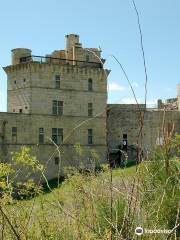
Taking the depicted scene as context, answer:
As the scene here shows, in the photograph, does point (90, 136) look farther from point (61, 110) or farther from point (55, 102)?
point (55, 102)

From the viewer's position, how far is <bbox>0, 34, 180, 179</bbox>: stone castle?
114ft

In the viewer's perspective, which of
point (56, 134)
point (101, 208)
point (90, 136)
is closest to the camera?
point (101, 208)

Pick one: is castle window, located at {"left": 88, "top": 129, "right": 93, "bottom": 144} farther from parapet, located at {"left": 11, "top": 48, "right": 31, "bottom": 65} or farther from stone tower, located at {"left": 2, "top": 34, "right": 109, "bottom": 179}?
parapet, located at {"left": 11, "top": 48, "right": 31, "bottom": 65}

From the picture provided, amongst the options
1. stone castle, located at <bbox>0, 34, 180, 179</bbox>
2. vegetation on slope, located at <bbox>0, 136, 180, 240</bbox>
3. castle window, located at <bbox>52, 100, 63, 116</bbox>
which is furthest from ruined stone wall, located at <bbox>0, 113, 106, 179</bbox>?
vegetation on slope, located at <bbox>0, 136, 180, 240</bbox>

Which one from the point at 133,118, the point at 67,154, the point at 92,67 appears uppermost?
the point at 92,67

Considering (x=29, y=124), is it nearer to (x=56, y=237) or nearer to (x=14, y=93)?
(x=14, y=93)

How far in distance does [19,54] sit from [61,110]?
4.85m

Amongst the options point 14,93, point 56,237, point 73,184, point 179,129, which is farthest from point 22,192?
point 179,129

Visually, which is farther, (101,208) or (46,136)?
(46,136)

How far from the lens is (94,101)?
3734 cm

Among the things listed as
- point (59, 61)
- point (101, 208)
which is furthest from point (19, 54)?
point (101, 208)

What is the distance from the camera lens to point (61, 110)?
36.1 m

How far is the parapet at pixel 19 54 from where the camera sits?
3691 centimetres

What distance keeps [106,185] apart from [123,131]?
32.6m
